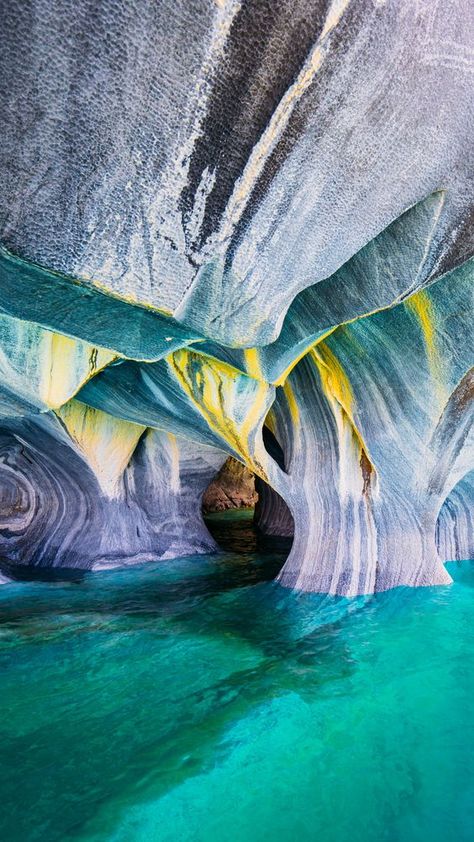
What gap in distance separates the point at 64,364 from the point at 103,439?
11.2ft

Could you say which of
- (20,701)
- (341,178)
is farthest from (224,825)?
(341,178)

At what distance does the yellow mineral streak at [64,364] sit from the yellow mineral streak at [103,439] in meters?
2.66

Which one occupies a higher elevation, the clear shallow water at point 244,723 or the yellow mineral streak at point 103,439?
the yellow mineral streak at point 103,439

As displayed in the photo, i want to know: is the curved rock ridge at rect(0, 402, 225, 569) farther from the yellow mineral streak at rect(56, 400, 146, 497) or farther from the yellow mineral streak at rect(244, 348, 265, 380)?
the yellow mineral streak at rect(244, 348, 265, 380)

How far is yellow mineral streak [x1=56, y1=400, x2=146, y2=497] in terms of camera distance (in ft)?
23.8

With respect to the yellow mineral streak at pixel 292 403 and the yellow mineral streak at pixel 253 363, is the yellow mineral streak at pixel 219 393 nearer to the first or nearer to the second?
the yellow mineral streak at pixel 253 363

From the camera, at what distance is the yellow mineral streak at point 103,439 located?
23.8ft

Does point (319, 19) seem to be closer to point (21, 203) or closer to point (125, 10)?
point (125, 10)

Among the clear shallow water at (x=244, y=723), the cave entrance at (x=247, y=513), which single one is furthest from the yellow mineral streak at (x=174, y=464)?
the clear shallow water at (x=244, y=723)

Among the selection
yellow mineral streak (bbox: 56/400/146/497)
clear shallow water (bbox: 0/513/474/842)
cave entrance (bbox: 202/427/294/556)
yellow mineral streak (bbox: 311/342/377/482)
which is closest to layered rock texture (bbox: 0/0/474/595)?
yellow mineral streak (bbox: 311/342/377/482)

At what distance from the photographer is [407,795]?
2230 mm

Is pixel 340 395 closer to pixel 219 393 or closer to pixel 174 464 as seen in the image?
pixel 219 393

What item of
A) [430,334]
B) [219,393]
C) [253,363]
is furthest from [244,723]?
[430,334]

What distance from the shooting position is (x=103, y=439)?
7.65 meters
